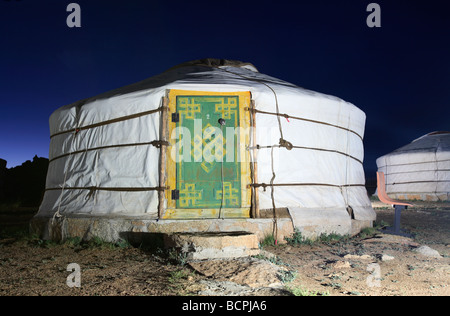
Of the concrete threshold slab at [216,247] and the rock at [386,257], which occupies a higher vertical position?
the concrete threshold slab at [216,247]

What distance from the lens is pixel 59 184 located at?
13.9ft

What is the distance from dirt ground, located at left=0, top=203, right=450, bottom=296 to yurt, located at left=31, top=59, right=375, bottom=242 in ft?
1.11

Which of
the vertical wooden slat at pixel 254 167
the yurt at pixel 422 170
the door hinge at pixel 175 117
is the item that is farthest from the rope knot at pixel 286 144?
the yurt at pixel 422 170

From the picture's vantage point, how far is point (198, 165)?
366cm

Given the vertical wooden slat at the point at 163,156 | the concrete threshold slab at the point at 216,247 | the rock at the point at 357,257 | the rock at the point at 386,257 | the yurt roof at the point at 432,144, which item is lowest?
the rock at the point at 357,257

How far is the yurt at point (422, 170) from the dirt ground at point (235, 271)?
26.3ft

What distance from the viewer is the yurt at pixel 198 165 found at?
3.60 meters

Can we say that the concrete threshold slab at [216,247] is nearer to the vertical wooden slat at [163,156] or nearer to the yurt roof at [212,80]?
the vertical wooden slat at [163,156]

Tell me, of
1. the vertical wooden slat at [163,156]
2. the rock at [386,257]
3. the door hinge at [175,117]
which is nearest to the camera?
the rock at [386,257]

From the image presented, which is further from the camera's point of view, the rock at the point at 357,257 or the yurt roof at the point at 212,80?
the yurt roof at the point at 212,80
